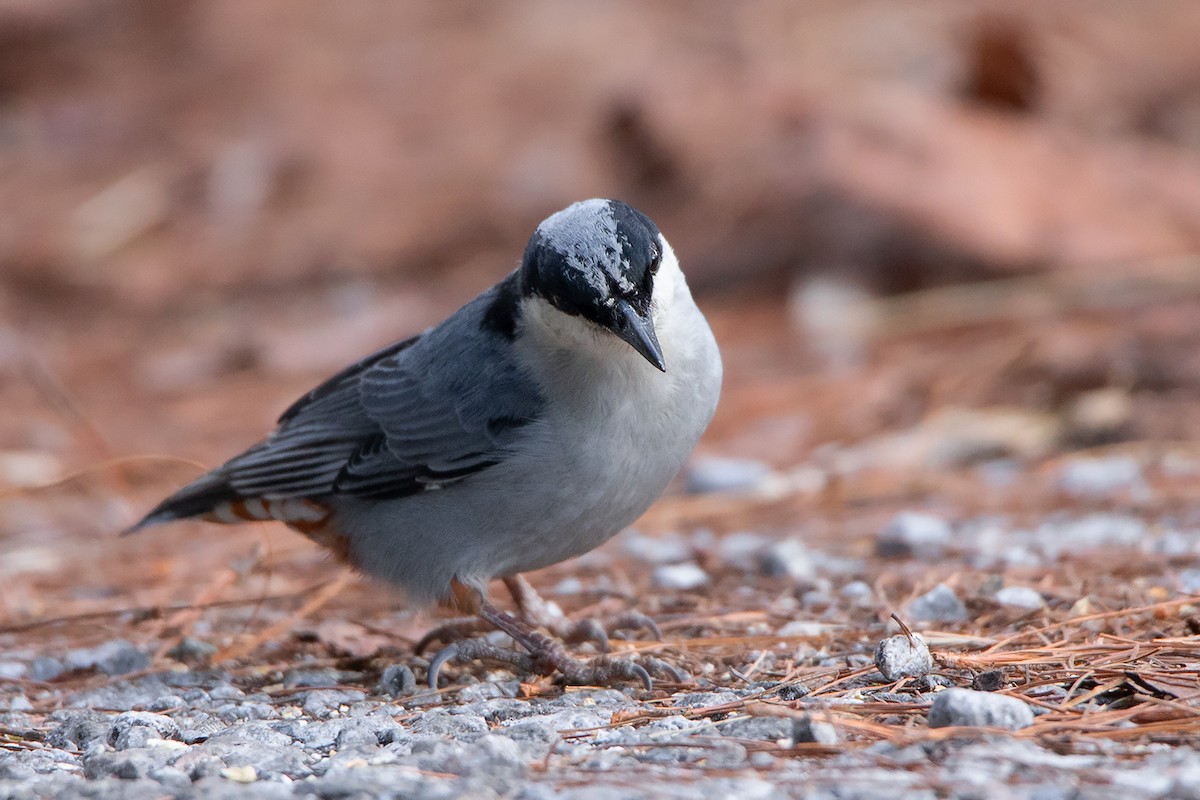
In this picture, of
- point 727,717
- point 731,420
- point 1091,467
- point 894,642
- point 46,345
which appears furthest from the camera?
point 46,345

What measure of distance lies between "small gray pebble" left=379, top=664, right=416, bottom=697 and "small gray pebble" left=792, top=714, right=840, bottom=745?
1193 millimetres

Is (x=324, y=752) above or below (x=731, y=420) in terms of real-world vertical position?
below

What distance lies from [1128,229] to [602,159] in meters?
3.28

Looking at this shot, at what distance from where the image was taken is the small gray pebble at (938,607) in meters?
3.87

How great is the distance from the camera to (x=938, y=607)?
12.8 feet

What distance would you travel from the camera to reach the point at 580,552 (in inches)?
150

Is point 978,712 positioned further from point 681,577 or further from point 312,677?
point 681,577

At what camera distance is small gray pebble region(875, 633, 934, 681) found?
3170 millimetres

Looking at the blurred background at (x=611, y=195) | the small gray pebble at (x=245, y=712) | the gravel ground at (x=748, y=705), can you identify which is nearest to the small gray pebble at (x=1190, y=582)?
the gravel ground at (x=748, y=705)

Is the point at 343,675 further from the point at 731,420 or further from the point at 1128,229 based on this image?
the point at 1128,229

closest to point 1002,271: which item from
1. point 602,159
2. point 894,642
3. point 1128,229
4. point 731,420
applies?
point 1128,229

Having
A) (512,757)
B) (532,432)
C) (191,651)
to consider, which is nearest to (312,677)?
(191,651)

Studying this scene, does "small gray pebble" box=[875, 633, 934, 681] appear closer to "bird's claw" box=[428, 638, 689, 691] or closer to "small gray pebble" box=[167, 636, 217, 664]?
"bird's claw" box=[428, 638, 689, 691]

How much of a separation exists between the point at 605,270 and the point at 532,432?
54cm
